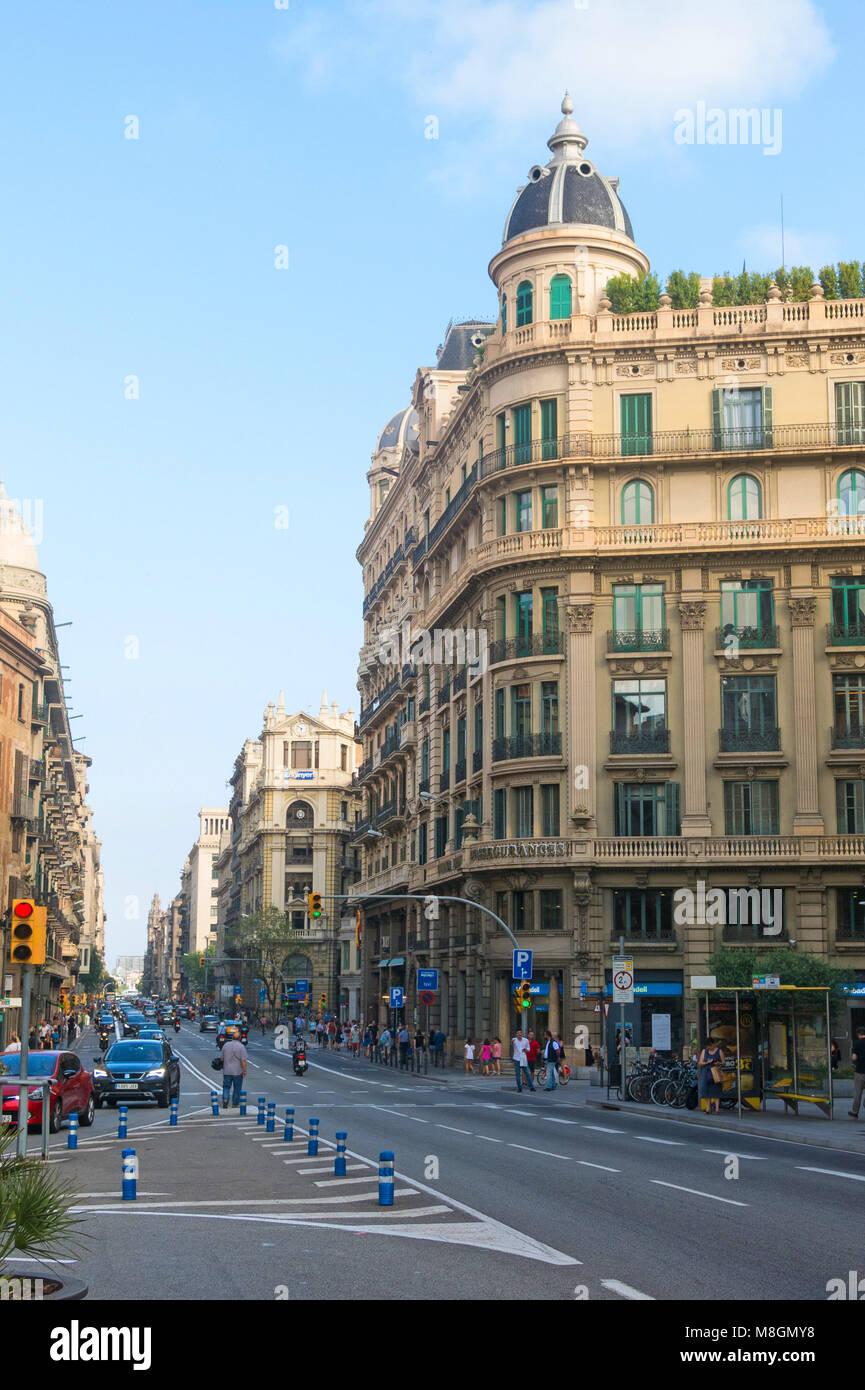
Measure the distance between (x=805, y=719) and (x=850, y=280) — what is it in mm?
15767

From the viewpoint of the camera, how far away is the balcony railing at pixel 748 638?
49656 mm

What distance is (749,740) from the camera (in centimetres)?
4931

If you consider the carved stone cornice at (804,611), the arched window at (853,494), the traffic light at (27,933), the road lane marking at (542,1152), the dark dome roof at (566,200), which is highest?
the dark dome roof at (566,200)

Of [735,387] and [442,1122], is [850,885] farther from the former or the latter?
[442,1122]

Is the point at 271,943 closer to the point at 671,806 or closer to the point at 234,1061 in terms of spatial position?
the point at 671,806

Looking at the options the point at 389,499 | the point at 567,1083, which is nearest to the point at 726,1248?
the point at 567,1083

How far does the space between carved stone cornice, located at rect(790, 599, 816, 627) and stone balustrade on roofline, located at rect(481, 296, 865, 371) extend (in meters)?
9.15

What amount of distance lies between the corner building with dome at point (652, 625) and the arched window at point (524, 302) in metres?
0.11

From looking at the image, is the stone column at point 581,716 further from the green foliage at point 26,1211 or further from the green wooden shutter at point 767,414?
the green foliage at point 26,1211

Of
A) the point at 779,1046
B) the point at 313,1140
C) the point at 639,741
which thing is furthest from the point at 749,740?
the point at 313,1140

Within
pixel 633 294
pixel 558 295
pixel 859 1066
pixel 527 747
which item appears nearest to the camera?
pixel 859 1066

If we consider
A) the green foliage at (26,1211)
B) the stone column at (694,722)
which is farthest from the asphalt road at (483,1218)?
the stone column at (694,722)
